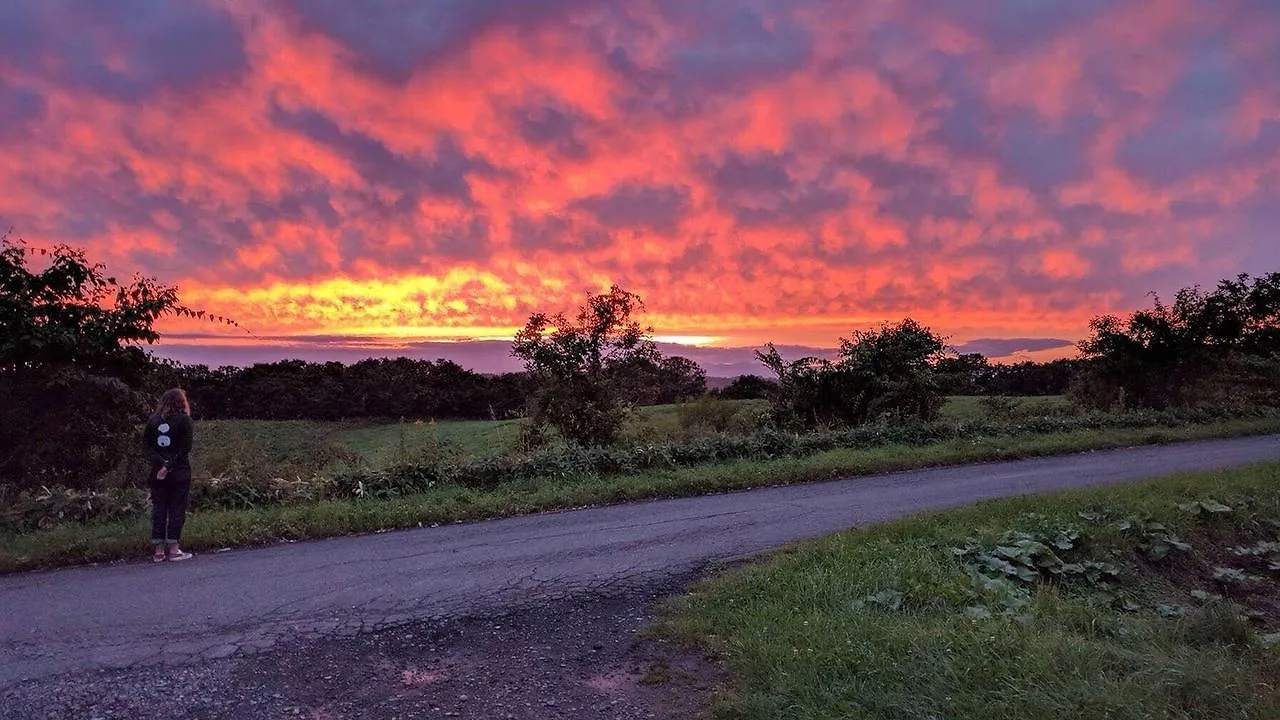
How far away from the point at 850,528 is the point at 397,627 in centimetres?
509

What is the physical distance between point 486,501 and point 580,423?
218 inches

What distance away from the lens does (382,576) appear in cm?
682

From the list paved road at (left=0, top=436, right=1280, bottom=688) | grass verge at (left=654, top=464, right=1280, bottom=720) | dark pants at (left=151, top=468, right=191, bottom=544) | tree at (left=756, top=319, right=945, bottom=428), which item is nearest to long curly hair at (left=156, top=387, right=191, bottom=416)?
dark pants at (left=151, top=468, right=191, bottom=544)

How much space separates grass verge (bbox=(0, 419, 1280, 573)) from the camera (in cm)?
780

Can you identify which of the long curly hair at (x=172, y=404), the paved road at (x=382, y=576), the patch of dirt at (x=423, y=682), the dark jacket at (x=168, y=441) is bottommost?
the patch of dirt at (x=423, y=682)

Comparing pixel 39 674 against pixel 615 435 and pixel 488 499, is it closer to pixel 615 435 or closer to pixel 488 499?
pixel 488 499

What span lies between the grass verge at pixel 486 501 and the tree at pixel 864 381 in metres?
2.87

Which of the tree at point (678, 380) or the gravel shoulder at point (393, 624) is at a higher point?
the tree at point (678, 380)

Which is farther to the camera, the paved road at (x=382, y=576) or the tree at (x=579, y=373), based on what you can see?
the tree at (x=579, y=373)

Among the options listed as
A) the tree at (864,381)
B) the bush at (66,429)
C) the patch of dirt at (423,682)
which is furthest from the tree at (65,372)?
the tree at (864,381)

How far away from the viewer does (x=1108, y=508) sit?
8.52m

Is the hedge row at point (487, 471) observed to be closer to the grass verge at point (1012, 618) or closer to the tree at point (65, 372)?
the tree at point (65, 372)

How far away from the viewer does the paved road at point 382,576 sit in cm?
532

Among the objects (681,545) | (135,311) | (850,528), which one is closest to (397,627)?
(681,545)
